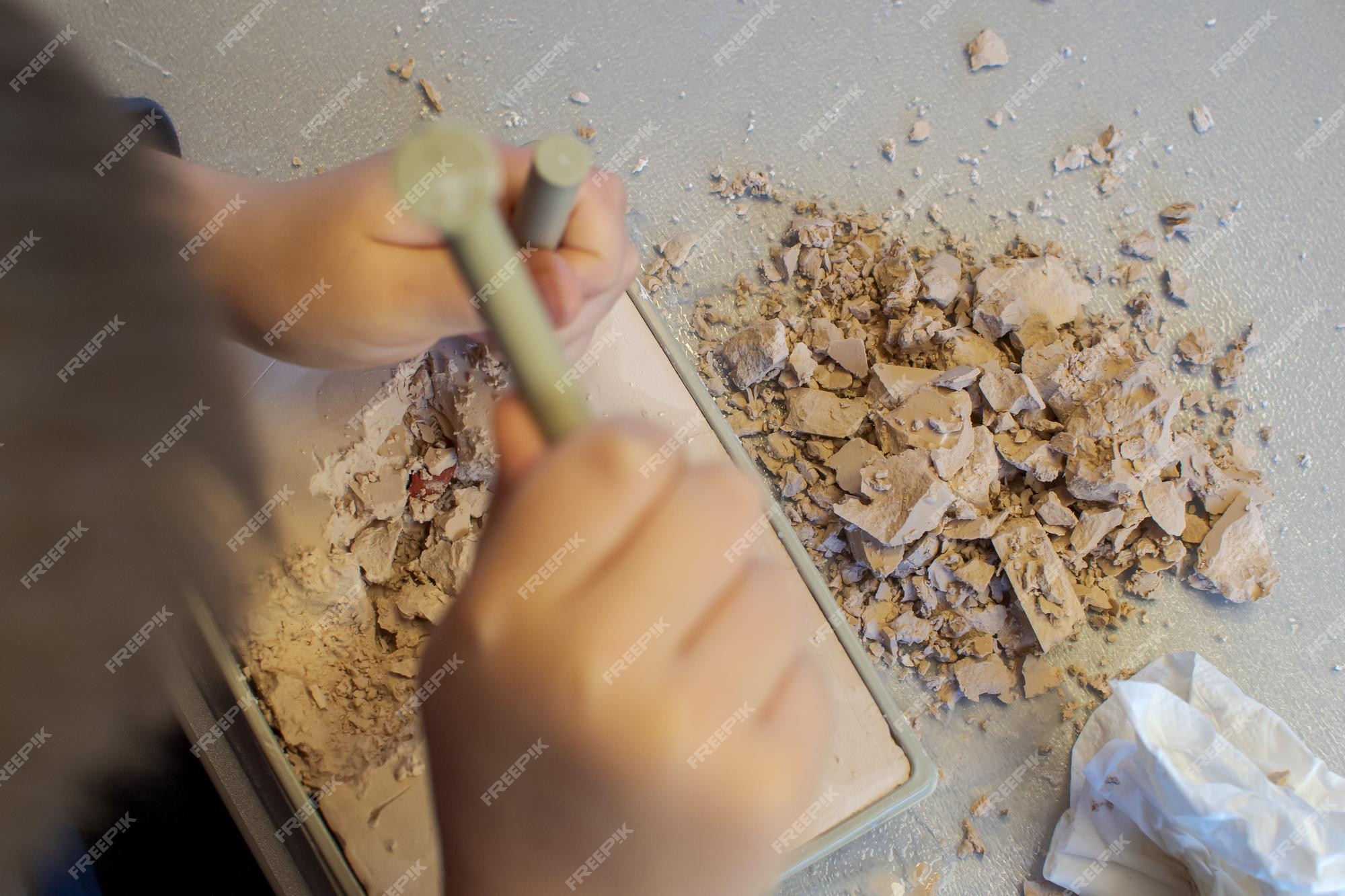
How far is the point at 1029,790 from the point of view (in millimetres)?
946

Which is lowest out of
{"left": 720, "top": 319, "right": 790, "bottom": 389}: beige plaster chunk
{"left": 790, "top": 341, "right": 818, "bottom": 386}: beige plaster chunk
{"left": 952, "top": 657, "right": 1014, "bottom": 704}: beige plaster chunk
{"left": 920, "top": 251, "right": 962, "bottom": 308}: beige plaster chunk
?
{"left": 952, "top": 657, "right": 1014, "bottom": 704}: beige plaster chunk

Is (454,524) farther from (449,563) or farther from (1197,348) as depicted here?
(1197,348)

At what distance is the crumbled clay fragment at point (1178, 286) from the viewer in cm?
105

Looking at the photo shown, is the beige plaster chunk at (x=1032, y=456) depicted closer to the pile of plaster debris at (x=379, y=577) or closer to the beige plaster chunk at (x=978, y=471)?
the beige plaster chunk at (x=978, y=471)

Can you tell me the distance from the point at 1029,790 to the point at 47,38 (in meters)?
1.04

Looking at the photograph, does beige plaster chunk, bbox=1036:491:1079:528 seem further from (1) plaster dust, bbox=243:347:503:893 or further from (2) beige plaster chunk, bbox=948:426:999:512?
(1) plaster dust, bbox=243:347:503:893

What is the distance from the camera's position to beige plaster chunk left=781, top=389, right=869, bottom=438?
935mm

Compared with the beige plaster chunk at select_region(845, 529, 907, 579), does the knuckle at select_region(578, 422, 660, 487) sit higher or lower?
A: higher

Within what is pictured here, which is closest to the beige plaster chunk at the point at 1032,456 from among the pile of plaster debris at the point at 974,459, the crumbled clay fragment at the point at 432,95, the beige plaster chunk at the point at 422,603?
the pile of plaster debris at the point at 974,459

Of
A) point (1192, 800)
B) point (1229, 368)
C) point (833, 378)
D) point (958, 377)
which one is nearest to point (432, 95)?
point (833, 378)

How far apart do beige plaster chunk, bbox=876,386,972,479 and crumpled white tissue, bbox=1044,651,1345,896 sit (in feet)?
0.99

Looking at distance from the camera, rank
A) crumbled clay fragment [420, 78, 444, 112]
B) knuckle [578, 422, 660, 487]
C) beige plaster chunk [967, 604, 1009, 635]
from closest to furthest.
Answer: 1. knuckle [578, 422, 660, 487]
2. beige plaster chunk [967, 604, 1009, 635]
3. crumbled clay fragment [420, 78, 444, 112]

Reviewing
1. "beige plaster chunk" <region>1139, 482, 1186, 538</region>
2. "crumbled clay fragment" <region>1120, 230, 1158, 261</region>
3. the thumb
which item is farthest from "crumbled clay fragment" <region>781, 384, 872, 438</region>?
the thumb

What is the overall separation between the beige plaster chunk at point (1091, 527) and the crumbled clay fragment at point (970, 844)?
1.06ft
